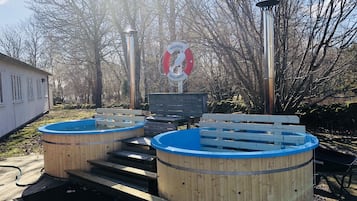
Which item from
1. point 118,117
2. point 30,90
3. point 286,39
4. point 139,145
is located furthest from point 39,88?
point 286,39

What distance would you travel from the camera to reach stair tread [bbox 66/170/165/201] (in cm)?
390

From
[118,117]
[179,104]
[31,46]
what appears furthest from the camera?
[31,46]

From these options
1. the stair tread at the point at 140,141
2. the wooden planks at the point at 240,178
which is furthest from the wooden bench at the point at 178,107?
the wooden planks at the point at 240,178

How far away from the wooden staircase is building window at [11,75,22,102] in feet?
26.5

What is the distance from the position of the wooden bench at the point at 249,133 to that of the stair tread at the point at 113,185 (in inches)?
66.8

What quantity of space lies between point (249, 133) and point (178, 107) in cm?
222

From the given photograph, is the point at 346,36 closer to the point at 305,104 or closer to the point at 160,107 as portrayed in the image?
the point at 305,104

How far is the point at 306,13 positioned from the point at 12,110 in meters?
10.9

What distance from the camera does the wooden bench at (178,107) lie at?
20.1ft

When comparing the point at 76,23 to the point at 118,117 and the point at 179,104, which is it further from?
the point at 179,104

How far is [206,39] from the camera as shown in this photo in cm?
910

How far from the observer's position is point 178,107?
6566 millimetres

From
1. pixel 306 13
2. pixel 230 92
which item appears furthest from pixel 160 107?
pixel 230 92

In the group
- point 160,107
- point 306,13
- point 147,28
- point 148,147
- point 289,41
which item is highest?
point 147,28
